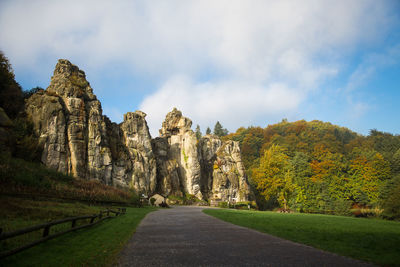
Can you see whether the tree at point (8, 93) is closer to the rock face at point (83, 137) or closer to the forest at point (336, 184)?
the rock face at point (83, 137)

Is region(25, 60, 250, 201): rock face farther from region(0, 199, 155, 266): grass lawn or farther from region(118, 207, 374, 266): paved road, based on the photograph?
region(118, 207, 374, 266): paved road

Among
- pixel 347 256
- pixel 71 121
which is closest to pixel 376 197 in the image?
pixel 347 256

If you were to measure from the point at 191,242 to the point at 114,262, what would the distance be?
3.66 m

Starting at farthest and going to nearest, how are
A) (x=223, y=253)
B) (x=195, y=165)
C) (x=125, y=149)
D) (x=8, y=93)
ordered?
(x=195, y=165) < (x=125, y=149) < (x=8, y=93) < (x=223, y=253)

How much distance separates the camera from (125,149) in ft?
193

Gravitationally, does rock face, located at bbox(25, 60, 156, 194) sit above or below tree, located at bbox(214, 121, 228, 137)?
below

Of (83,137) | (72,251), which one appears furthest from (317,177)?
(72,251)

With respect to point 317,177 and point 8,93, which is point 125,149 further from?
point 317,177

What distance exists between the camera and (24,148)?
3728 cm

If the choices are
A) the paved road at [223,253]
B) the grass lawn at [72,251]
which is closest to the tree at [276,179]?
the paved road at [223,253]

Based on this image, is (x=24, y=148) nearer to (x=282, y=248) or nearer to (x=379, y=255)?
(x=282, y=248)

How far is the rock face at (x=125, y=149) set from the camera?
Answer: 4488 centimetres

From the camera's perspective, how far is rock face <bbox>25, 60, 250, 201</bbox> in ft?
147

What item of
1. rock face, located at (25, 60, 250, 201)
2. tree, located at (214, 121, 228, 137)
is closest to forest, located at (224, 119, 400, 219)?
rock face, located at (25, 60, 250, 201)
